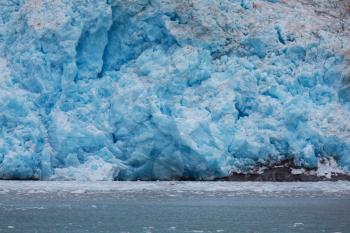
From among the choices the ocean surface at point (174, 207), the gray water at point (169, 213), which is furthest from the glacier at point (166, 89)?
the gray water at point (169, 213)

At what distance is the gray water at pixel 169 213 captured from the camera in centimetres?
757

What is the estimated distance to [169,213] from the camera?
8836mm

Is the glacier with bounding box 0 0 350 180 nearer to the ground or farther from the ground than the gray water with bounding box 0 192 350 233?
farther from the ground

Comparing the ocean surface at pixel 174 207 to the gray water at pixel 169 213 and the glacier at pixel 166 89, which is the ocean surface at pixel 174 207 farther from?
the glacier at pixel 166 89

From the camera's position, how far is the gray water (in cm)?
757

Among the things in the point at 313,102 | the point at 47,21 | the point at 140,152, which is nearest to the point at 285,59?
the point at 313,102

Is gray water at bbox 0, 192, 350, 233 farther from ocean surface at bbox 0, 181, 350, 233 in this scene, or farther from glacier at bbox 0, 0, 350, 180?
glacier at bbox 0, 0, 350, 180

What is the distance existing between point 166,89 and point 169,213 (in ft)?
14.0

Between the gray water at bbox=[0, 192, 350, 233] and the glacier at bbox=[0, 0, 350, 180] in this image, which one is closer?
the gray water at bbox=[0, 192, 350, 233]

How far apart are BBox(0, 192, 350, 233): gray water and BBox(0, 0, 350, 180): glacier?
1.63 metres

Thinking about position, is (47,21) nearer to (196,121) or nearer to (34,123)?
(34,123)

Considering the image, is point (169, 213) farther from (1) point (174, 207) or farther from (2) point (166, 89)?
(2) point (166, 89)

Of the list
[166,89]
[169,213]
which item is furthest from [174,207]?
[166,89]

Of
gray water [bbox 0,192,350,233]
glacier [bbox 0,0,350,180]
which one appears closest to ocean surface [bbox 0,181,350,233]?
gray water [bbox 0,192,350,233]
